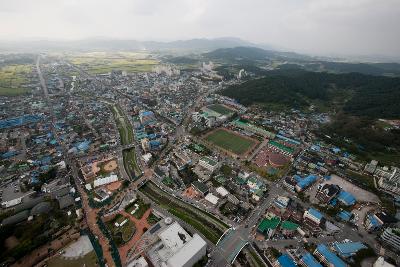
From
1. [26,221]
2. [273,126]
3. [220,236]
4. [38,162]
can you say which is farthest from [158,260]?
[273,126]

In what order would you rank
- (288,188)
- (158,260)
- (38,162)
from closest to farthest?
1. (158,260)
2. (288,188)
3. (38,162)

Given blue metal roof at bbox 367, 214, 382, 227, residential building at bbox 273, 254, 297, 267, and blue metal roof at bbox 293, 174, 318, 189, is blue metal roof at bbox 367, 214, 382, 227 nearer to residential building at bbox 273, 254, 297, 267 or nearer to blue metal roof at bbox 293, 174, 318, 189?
blue metal roof at bbox 293, 174, 318, 189

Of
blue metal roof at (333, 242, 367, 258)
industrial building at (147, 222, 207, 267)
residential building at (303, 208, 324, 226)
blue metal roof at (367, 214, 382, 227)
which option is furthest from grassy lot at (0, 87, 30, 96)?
blue metal roof at (367, 214, 382, 227)

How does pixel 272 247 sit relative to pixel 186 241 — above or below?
below

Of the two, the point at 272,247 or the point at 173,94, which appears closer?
the point at 272,247

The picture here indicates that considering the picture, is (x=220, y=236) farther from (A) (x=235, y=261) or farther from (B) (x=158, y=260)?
(B) (x=158, y=260)

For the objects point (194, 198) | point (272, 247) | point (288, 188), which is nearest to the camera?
point (272, 247)

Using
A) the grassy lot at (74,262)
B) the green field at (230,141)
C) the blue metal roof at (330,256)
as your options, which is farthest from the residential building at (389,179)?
the grassy lot at (74,262)
